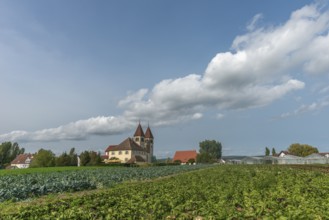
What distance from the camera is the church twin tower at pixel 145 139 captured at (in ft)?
323

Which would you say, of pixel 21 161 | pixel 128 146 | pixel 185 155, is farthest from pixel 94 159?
pixel 185 155

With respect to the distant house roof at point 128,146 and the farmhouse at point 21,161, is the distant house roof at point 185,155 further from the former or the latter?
the farmhouse at point 21,161

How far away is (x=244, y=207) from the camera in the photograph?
307 inches

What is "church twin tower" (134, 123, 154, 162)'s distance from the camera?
323 ft

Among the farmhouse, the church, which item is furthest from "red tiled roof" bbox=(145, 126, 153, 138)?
the farmhouse

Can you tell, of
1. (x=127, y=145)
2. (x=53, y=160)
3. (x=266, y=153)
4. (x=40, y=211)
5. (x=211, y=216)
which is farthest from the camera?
(x=266, y=153)

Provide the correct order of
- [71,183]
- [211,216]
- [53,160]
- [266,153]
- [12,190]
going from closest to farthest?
[211,216] < [12,190] < [71,183] < [53,160] < [266,153]

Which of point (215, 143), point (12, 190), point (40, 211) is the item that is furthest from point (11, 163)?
point (40, 211)

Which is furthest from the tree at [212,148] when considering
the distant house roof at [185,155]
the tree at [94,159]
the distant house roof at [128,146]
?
the tree at [94,159]

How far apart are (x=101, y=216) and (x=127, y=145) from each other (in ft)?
272

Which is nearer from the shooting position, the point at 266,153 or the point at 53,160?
the point at 53,160

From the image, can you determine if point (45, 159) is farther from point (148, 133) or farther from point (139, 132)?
point (148, 133)

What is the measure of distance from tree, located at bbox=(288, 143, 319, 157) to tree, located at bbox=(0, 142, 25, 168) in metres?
107

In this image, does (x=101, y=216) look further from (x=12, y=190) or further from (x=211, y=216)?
(x=12, y=190)
